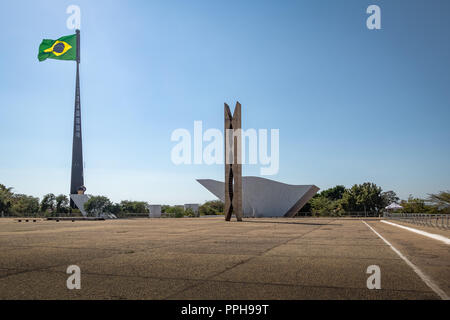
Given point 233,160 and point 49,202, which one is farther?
point 49,202

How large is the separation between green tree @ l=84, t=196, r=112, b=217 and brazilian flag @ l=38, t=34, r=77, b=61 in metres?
24.4

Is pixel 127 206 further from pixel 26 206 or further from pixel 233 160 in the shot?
pixel 233 160

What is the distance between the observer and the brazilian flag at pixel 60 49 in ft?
190

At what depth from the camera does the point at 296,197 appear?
58.8 meters

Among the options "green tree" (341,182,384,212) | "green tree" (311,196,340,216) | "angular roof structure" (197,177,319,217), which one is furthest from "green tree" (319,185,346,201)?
"angular roof structure" (197,177,319,217)

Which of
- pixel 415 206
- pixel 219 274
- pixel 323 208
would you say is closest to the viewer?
pixel 219 274

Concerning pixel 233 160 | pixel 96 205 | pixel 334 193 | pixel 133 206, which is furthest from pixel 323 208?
pixel 334 193

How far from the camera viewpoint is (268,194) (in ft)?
194

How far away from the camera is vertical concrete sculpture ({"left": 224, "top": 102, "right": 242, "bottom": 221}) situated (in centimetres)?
3481

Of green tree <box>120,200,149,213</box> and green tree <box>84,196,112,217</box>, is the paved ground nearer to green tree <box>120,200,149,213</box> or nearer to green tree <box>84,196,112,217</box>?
green tree <box>84,196,112,217</box>

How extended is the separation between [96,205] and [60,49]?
89.9 ft

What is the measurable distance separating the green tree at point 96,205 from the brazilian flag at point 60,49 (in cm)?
2440
